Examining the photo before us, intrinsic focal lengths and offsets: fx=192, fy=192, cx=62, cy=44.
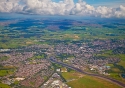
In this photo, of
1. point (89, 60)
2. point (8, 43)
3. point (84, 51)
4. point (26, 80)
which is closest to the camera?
point (26, 80)

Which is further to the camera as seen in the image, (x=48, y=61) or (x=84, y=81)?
(x=48, y=61)

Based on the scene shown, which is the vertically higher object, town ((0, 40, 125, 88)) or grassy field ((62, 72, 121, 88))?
town ((0, 40, 125, 88))

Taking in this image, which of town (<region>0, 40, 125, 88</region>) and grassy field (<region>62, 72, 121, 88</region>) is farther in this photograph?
town (<region>0, 40, 125, 88</region>)

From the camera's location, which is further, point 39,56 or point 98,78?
point 39,56

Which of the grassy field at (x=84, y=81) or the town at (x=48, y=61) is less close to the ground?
the town at (x=48, y=61)

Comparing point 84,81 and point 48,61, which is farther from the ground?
point 48,61

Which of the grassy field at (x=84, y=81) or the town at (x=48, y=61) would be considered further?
the town at (x=48, y=61)

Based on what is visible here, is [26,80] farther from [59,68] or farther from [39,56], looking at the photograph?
[39,56]

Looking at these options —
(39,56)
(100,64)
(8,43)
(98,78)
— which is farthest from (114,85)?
(8,43)
